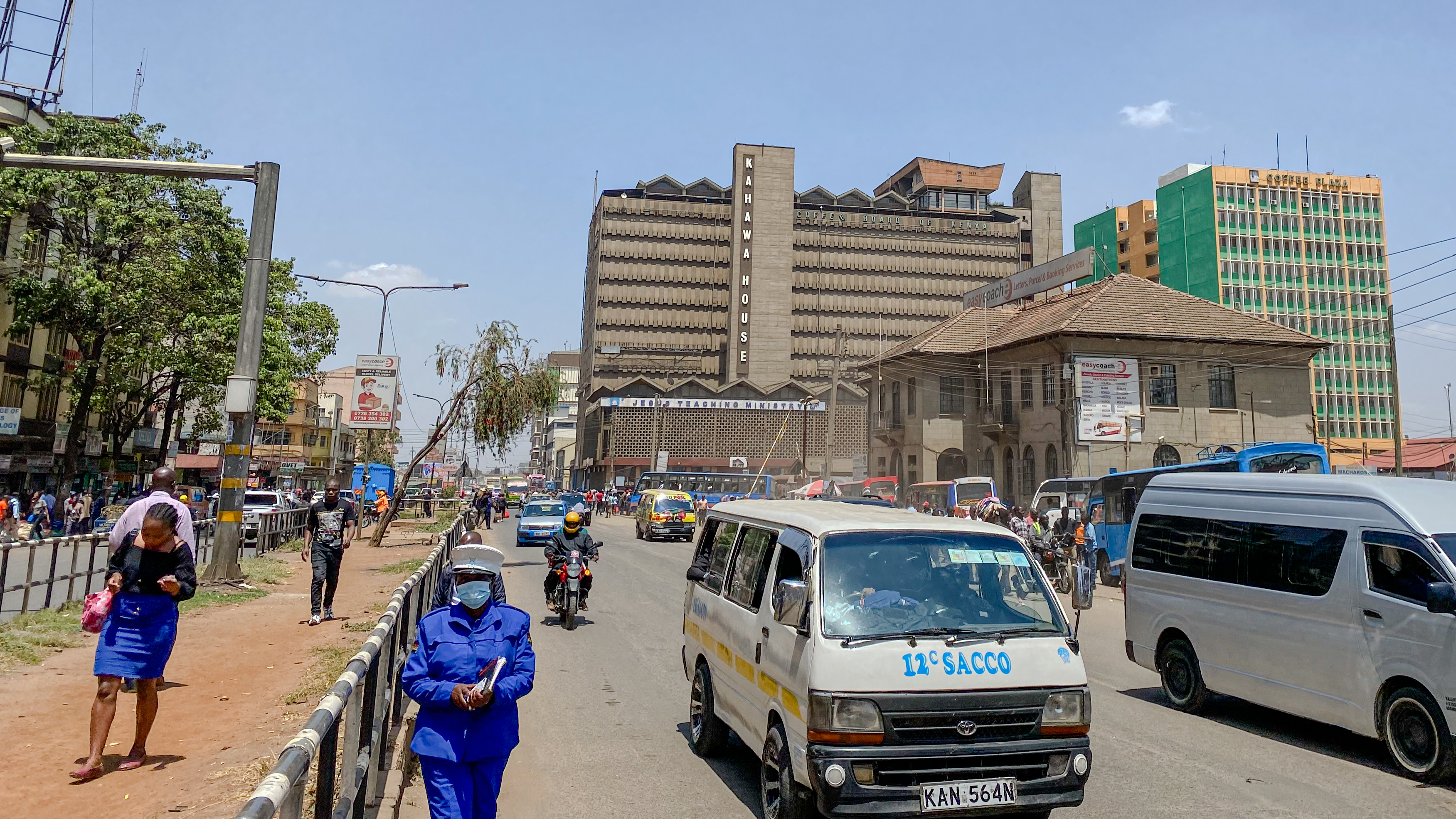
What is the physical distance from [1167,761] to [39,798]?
25.7 ft

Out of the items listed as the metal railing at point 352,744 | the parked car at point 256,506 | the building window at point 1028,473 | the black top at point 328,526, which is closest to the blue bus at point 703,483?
the building window at point 1028,473

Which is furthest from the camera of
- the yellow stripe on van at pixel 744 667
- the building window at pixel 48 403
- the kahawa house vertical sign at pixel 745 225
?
the kahawa house vertical sign at pixel 745 225

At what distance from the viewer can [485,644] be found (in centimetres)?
391

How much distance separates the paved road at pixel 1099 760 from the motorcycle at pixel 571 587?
1.64 metres

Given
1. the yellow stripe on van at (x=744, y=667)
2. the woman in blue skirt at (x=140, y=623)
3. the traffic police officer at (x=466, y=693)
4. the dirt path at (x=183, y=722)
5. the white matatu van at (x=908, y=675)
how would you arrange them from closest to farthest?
the traffic police officer at (x=466, y=693)
the white matatu van at (x=908, y=675)
the dirt path at (x=183, y=722)
the yellow stripe on van at (x=744, y=667)
the woman in blue skirt at (x=140, y=623)

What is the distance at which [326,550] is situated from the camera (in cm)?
1229

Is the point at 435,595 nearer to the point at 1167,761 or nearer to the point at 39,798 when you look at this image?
the point at 39,798

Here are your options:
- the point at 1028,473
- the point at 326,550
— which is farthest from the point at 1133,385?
the point at 326,550

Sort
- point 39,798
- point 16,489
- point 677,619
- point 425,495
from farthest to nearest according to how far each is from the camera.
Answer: point 425,495
point 16,489
point 677,619
point 39,798

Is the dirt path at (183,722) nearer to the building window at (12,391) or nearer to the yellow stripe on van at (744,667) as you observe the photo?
the yellow stripe on van at (744,667)

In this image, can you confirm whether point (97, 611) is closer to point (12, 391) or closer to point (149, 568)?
point (149, 568)

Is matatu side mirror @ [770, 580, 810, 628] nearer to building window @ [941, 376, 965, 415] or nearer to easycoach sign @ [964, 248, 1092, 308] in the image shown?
easycoach sign @ [964, 248, 1092, 308]

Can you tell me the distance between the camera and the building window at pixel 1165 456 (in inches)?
1538

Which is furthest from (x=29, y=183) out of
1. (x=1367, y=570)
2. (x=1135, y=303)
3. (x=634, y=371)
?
(x=634, y=371)
